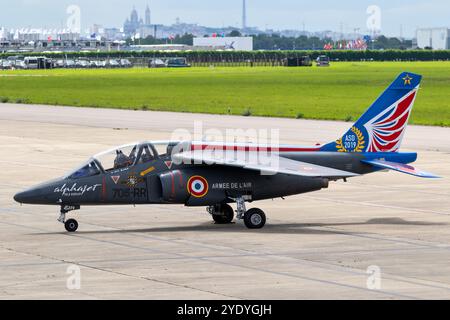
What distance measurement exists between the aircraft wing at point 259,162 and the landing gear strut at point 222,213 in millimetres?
1516

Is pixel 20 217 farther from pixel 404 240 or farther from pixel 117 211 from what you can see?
pixel 404 240

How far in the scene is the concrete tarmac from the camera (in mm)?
20297

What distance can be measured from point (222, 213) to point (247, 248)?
392 centimetres

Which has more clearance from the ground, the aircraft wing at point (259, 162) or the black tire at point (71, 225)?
the aircraft wing at point (259, 162)

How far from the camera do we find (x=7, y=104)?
291 feet

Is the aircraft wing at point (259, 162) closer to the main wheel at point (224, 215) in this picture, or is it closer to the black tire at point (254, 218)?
the black tire at point (254, 218)

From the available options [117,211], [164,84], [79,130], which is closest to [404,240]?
[117,211]

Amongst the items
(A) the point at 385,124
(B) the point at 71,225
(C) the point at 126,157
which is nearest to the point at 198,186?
(C) the point at 126,157

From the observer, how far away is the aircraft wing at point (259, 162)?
26.9m

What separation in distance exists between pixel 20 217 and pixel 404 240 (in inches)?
408

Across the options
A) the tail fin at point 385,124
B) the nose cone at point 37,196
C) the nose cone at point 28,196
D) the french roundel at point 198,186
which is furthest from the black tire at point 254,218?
the nose cone at point 28,196

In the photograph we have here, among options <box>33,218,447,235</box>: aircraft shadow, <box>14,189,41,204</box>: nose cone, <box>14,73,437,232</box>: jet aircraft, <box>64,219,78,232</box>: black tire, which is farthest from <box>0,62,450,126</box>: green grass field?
<box>14,189,41,204</box>: nose cone

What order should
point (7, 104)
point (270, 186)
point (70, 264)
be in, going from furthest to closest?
point (7, 104) → point (270, 186) → point (70, 264)
